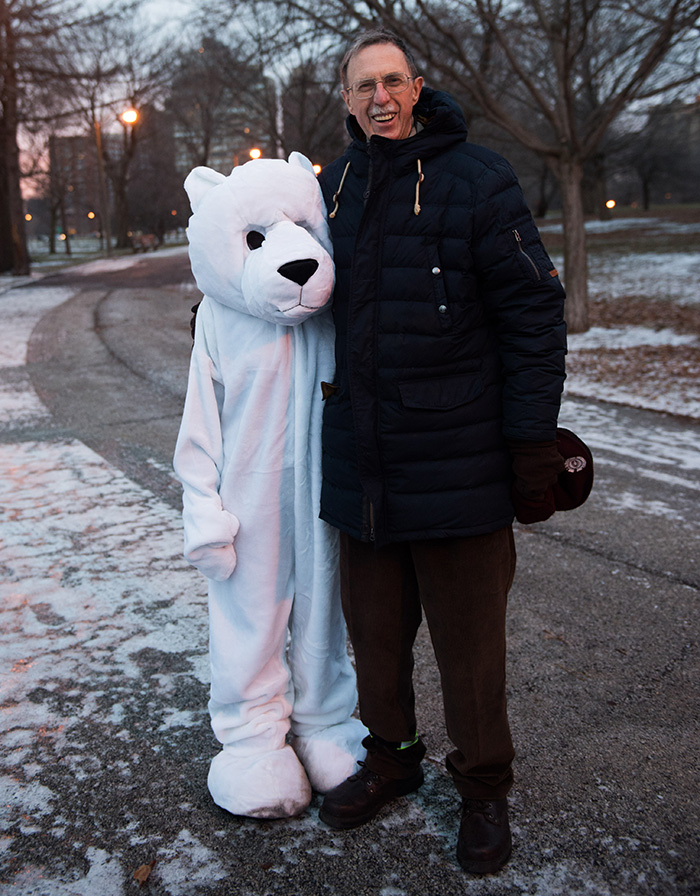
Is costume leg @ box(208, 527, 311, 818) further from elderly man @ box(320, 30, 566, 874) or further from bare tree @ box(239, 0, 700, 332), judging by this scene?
bare tree @ box(239, 0, 700, 332)

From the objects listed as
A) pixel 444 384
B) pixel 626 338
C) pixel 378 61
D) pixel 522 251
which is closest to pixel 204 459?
pixel 444 384

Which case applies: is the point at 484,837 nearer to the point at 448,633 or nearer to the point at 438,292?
the point at 448,633

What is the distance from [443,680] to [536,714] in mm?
754

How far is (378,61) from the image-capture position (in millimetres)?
2062

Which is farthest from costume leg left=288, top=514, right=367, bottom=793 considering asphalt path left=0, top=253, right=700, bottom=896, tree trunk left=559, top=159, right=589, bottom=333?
tree trunk left=559, top=159, right=589, bottom=333

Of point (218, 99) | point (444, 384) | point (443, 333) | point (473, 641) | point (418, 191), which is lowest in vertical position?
point (473, 641)

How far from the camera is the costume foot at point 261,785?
2248mm

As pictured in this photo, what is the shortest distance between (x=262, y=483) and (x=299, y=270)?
61 centimetres

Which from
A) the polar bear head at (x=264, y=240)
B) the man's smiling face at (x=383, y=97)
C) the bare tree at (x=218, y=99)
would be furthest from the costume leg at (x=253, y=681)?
the bare tree at (x=218, y=99)

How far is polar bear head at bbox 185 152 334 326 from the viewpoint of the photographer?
205 centimetres

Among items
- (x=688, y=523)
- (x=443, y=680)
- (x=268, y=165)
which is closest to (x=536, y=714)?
(x=443, y=680)

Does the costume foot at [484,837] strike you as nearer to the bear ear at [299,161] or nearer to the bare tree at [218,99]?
the bear ear at [299,161]

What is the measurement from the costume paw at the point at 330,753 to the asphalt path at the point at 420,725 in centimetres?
8

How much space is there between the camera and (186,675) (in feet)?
10.1
